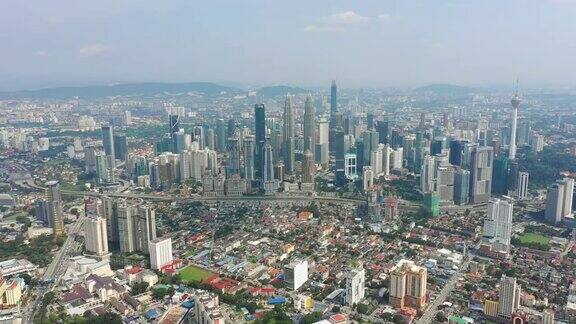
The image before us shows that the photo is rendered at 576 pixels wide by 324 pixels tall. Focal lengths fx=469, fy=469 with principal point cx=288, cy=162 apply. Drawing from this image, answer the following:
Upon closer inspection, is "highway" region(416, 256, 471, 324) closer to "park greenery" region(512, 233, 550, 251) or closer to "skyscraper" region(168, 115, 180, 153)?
"park greenery" region(512, 233, 550, 251)

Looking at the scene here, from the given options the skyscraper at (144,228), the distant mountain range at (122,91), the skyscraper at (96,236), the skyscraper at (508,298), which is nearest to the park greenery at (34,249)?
the skyscraper at (96,236)

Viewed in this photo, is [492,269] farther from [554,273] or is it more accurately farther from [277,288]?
[277,288]

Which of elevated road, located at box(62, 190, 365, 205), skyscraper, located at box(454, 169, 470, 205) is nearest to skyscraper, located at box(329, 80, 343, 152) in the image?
elevated road, located at box(62, 190, 365, 205)

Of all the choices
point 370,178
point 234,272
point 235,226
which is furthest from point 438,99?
point 234,272

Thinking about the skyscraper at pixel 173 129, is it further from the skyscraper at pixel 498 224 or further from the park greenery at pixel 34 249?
the skyscraper at pixel 498 224

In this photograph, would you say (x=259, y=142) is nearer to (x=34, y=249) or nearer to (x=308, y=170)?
(x=308, y=170)

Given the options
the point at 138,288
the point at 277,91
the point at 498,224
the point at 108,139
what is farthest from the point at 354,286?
the point at 277,91
